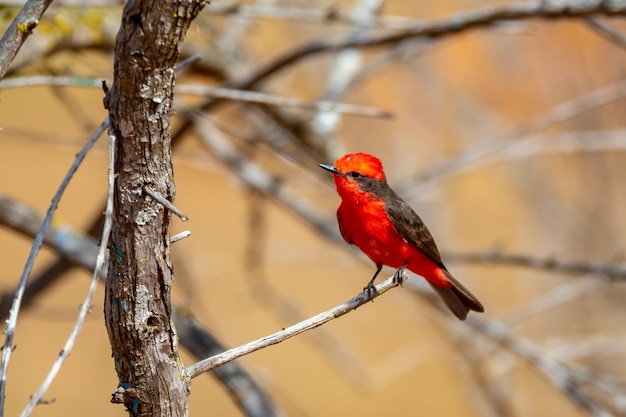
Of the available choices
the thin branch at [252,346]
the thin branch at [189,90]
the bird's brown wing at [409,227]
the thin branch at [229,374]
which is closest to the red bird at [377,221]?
the bird's brown wing at [409,227]

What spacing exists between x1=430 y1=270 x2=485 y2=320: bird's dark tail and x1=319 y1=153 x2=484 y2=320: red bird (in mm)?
10

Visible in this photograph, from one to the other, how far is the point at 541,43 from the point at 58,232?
16.6ft

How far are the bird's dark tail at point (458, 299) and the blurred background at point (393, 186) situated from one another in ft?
1.22

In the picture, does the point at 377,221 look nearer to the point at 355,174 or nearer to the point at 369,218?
the point at 369,218

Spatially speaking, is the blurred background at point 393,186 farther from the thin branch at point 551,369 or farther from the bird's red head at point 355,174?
the bird's red head at point 355,174

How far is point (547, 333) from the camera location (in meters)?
7.42

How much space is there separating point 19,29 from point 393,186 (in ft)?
12.9

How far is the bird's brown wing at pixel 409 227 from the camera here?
3326 mm

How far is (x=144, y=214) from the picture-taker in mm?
1741

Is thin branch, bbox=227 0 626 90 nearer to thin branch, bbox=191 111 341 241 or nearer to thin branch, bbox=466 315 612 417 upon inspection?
thin branch, bbox=191 111 341 241

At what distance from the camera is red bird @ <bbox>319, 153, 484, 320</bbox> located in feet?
10.7

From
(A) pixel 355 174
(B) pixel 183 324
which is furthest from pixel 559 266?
(B) pixel 183 324

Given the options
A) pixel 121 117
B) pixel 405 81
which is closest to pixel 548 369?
pixel 121 117

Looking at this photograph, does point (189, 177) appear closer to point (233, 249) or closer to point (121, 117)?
point (233, 249)
